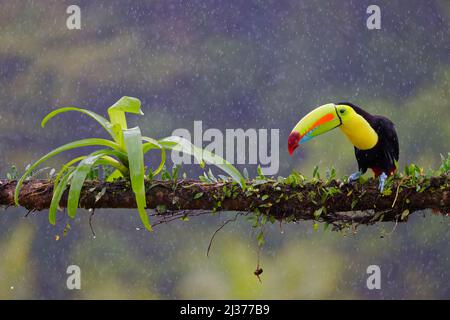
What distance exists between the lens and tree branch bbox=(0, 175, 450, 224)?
2.34 metres

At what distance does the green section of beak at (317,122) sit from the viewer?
8.48 ft

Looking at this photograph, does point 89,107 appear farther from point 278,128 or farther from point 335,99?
point 335,99

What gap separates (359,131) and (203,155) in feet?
2.50

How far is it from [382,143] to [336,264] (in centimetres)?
348

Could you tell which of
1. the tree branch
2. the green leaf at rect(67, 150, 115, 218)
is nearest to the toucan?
the tree branch

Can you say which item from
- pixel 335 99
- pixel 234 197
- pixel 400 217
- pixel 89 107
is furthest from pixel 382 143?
pixel 89 107

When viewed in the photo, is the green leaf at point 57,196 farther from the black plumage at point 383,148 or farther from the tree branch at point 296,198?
the black plumage at point 383,148

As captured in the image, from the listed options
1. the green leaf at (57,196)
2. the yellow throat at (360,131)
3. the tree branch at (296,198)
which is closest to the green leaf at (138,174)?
the tree branch at (296,198)

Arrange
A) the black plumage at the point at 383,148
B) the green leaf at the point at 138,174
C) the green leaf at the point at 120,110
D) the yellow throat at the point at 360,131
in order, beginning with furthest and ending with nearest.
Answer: the black plumage at the point at 383,148 → the yellow throat at the point at 360,131 → the green leaf at the point at 120,110 → the green leaf at the point at 138,174

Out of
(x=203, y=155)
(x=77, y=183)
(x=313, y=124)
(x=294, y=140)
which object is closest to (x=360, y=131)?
(x=313, y=124)

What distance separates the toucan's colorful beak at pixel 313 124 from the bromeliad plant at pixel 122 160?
1.10ft

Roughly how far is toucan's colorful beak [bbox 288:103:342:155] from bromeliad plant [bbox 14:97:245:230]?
335 millimetres

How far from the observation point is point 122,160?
8.33ft

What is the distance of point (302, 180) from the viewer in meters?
2.42
